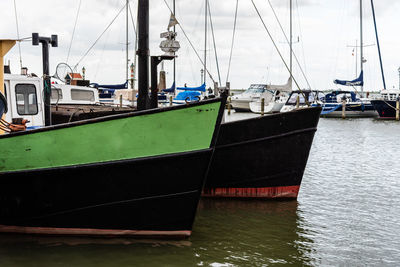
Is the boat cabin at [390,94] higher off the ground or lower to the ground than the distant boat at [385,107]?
higher

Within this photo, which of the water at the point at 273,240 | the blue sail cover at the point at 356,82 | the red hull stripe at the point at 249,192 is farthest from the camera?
the blue sail cover at the point at 356,82

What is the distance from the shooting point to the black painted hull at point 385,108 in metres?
37.9

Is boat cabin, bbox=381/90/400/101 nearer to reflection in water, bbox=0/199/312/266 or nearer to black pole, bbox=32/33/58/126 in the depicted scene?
reflection in water, bbox=0/199/312/266

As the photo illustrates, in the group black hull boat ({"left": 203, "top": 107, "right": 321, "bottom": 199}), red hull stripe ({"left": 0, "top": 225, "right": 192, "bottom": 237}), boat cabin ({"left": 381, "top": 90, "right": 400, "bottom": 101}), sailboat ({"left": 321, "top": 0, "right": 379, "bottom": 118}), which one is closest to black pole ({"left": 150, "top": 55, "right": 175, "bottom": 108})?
black hull boat ({"left": 203, "top": 107, "right": 321, "bottom": 199})

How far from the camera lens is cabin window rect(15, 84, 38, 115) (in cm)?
848

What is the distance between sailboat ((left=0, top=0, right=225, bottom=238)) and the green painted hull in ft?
0.05

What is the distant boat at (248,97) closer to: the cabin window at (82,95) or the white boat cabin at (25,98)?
the cabin window at (82,95)

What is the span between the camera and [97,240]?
6.93 m

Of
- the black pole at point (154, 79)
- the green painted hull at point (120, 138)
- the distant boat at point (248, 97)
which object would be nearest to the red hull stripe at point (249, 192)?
the black pole at point (154, 79)

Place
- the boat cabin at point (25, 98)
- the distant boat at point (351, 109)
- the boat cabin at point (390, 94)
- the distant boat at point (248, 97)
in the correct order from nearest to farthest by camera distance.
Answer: the boat cabin at point (25, 98) < the boat cabin at point (390, 94) < the distant boat at point (351, 109) < the distant boat at point (248, 97)

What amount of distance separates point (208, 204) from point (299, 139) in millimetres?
2373

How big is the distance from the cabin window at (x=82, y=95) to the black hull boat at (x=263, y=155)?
4.57 m

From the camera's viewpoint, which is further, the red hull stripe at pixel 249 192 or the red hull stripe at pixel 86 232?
the red hull stripe at pixel 249 192

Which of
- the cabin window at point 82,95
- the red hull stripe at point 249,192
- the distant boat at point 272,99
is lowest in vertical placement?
the red hull stripe at point 249,192
